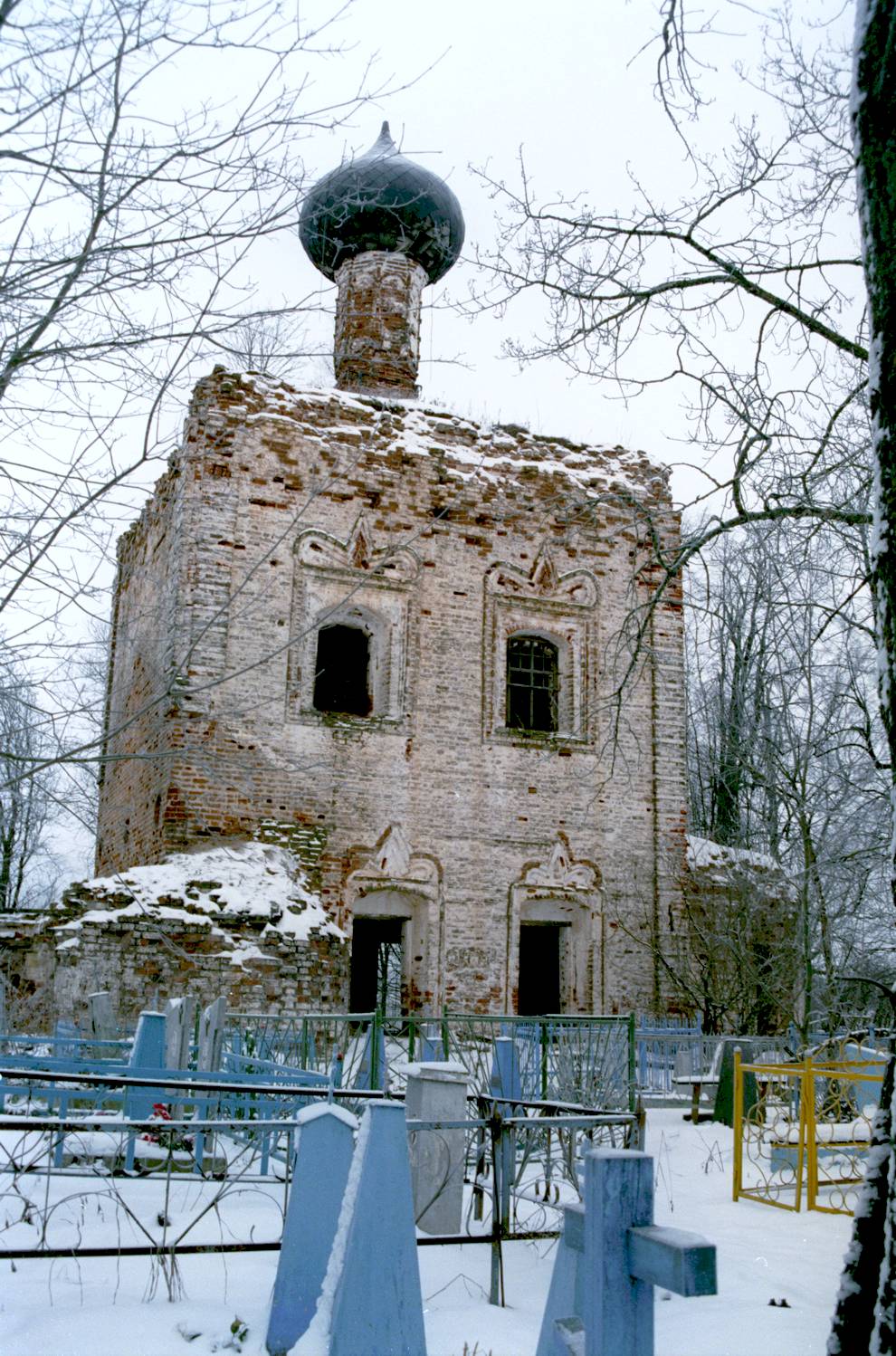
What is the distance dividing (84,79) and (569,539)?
40.9 feet

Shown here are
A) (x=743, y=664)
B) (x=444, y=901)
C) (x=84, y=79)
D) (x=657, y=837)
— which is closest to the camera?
→ (x=84, y=79)

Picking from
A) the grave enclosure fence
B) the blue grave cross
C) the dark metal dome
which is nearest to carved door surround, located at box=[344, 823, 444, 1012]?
the grave enclosure fence

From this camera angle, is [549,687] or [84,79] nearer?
[84,79]

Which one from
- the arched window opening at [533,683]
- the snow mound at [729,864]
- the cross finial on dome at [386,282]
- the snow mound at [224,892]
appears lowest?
the snow mound at [224,892]

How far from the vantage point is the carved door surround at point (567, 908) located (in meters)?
15.2

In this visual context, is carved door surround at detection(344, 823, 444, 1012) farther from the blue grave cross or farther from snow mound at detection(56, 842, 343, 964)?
the blue grave cross

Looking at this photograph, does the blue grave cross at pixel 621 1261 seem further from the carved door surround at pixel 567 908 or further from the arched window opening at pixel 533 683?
the arched window opening at pixel 533 683

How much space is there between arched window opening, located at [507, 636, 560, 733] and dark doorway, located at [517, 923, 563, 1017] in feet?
12.8

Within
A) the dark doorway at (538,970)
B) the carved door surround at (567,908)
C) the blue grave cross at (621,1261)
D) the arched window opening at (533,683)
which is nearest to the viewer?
the blue grave cross at (621,1261)

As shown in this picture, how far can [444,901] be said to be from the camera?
14.7 meters

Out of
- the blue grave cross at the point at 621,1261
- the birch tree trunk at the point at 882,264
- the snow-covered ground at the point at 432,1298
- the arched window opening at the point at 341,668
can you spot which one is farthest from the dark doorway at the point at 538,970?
the birch tree trunk at the point at 882,264

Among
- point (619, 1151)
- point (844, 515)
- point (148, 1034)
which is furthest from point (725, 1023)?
point (619, 1151)

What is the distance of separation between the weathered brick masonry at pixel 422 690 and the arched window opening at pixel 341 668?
1.37 feet

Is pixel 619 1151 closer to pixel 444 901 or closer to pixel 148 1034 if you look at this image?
pixel 148 1034
